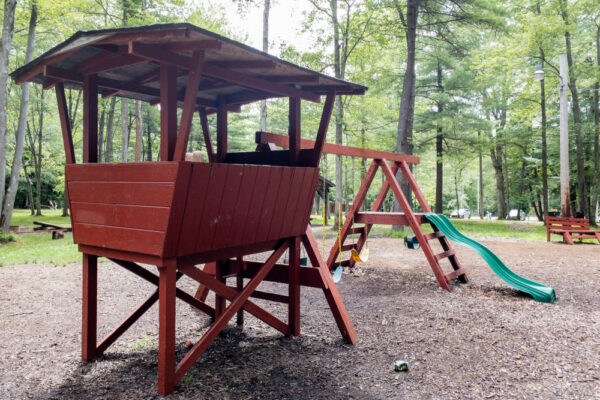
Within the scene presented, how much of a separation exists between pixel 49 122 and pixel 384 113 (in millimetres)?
23509

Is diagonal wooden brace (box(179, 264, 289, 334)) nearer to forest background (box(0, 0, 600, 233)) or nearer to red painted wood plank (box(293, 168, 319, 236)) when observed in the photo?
red painted wood plank (box(293, 168, 319, 236))

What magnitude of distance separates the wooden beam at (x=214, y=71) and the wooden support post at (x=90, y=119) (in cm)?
106

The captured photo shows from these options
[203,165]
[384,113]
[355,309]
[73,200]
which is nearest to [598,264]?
[355,309]

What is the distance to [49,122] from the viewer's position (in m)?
26.3

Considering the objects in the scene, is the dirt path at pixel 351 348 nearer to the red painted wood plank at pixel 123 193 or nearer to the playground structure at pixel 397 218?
the playground structure at pixel 397 218

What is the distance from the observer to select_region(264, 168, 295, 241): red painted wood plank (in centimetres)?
339

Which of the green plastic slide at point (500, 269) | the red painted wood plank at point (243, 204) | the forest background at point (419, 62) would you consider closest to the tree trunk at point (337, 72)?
the forest background at point (419, 62)

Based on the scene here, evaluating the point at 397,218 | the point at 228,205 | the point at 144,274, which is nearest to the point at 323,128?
the point at 228,205

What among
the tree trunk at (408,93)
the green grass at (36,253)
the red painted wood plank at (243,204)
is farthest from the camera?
the tree trunk at (408,93)

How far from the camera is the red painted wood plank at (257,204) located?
10.3 ft

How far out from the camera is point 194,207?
8.70 feet

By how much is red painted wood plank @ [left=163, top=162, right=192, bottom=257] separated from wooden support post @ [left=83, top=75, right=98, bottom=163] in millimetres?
1271

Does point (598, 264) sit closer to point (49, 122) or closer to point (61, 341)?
point (61, 341)

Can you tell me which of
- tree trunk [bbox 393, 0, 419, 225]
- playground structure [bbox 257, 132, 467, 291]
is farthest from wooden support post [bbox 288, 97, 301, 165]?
tree trunk [bbox 393, 0, 419, 225]
